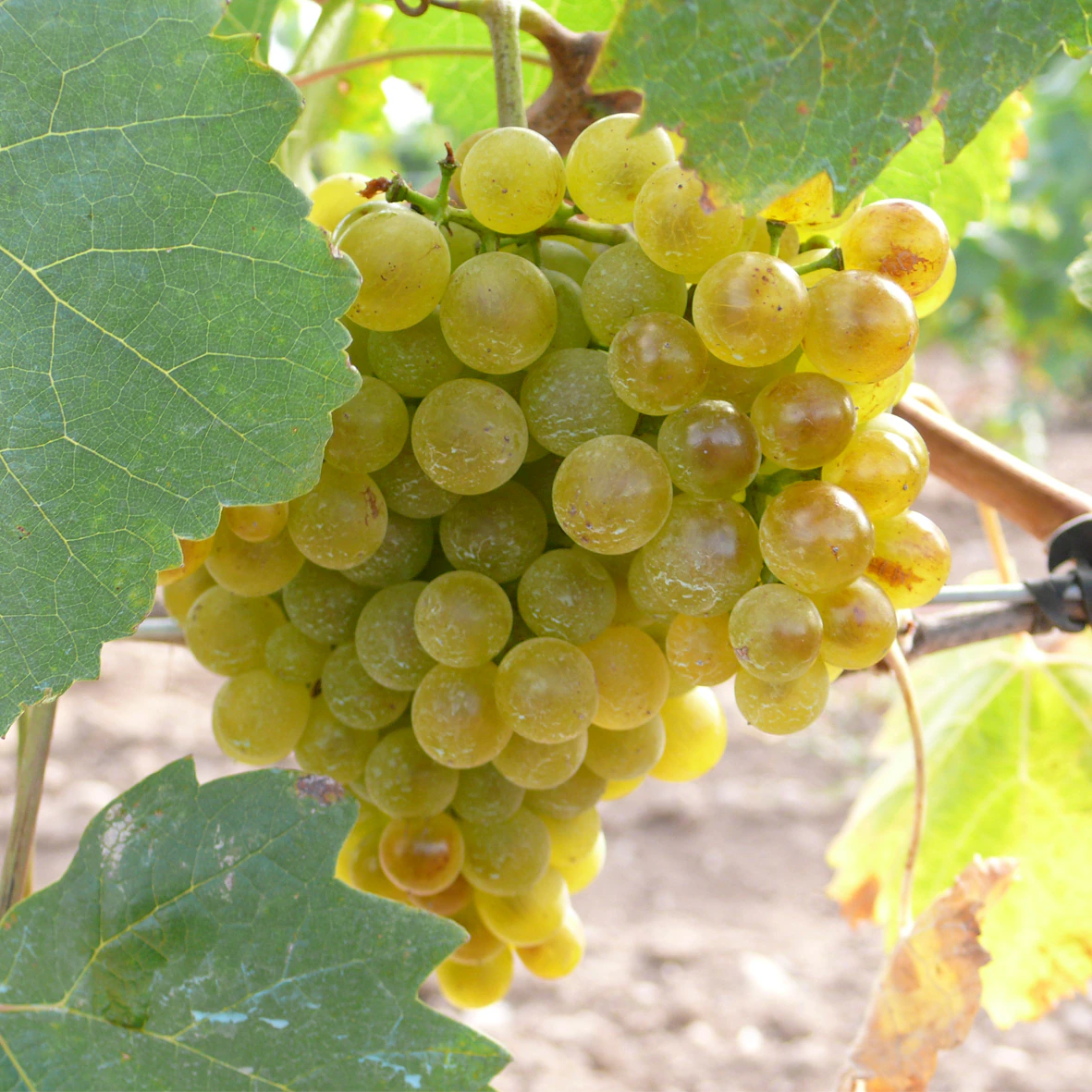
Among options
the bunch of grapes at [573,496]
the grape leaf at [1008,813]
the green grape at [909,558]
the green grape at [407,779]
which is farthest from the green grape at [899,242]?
the grape leaf at [1008,813]

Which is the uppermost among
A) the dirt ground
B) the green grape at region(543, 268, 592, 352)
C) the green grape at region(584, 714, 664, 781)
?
the green grape at region(543, 268, 592, 352)

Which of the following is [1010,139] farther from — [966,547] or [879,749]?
[966,547]

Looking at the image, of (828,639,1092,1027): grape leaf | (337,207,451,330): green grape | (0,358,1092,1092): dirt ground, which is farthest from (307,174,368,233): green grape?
(0,358,1092,1092): dirt ground

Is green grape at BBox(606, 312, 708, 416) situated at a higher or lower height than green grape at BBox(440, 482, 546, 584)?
higher

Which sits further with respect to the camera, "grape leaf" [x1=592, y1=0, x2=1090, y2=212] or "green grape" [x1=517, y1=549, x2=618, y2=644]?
"green grape" [x1=517, y1=549, x2=618, y2=644]

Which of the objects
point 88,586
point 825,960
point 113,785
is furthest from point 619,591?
point 113,785

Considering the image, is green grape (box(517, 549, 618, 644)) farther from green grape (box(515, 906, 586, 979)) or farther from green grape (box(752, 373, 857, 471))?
green grape (box(515, 906, 586, 979))

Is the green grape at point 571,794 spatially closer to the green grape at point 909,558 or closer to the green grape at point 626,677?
the green grape at point 626,677

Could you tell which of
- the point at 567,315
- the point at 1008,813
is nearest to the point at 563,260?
the point at 567,315
